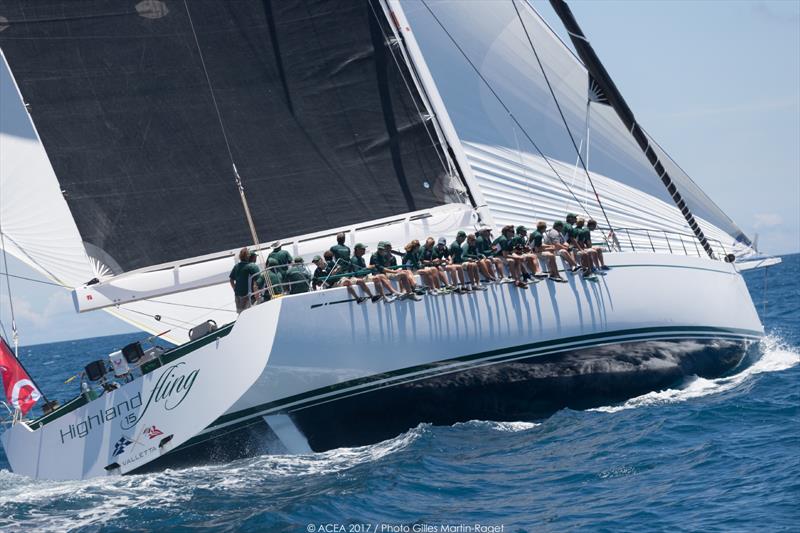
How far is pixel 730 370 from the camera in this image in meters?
17.2

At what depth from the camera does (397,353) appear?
1296 cm

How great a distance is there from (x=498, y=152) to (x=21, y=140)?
7.35 metres

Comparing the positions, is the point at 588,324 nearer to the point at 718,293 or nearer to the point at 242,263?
the point at 718,293

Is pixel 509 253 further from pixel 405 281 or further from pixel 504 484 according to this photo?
pixel 504 484

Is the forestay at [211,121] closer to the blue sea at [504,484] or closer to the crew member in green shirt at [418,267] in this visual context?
the crew member in green shirt at [418,267]

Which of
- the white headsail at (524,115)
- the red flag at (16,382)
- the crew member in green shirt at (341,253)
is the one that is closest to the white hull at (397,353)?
the red flag at (16,382)

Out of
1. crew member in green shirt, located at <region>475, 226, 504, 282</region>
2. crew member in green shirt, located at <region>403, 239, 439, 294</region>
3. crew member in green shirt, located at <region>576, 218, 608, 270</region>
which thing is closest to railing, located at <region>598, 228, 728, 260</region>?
crew member in green shirt, located at <region>576, 218, 608, 270</region>

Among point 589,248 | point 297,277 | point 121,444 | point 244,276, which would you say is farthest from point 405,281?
point 121,444

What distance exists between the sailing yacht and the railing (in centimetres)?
13

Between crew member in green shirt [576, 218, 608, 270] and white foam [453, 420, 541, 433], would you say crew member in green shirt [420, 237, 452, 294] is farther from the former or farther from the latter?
crew member in green shirt [576, 218, 608, 270]

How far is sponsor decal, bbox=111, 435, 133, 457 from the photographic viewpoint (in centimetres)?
1272

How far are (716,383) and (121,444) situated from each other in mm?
9027

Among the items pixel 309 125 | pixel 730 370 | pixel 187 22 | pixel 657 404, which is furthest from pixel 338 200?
pixel 730 370

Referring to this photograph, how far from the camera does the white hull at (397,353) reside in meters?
12.4
